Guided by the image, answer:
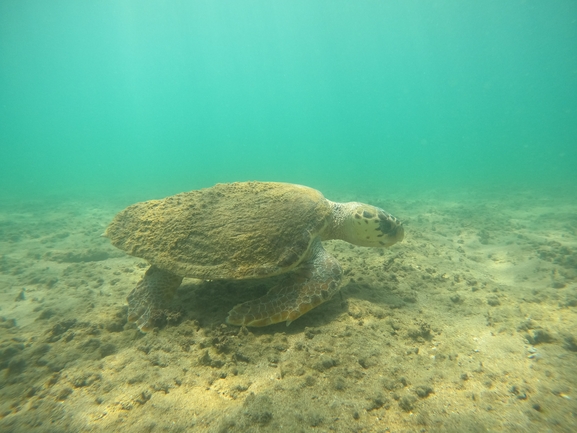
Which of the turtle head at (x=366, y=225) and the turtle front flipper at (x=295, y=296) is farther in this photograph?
the turtle head at (x=366, y=225)

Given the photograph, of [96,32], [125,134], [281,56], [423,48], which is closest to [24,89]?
[96,32]

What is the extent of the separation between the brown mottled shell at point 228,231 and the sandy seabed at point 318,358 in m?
0.68

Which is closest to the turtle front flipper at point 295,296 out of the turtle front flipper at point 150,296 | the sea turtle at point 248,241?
the sea turtle at point 248,241

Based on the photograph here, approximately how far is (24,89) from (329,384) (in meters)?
138

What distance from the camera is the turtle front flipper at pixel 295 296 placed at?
9.56ft

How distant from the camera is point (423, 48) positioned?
97.2 m

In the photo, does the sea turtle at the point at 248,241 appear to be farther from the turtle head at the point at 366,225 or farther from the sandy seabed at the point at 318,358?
the sandy seabed at the point at 318,358

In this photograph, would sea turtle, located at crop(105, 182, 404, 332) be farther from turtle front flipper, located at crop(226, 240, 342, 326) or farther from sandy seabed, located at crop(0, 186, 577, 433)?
sandy seabed, located at crop(0, 186, 577, 433)

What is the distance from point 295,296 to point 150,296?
77.9 inches

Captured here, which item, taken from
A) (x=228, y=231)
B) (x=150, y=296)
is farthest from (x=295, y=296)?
(x=150, y=296)

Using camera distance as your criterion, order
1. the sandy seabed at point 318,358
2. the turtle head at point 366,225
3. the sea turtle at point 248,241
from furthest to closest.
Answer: the turtle head at point 366,225 → the sea turtle at point 248,241 → the sandy seabed at point 318,358

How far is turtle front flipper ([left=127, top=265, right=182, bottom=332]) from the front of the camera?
319 centimetres

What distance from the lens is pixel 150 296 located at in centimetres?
342

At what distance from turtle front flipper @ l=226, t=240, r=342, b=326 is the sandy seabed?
188 mm
